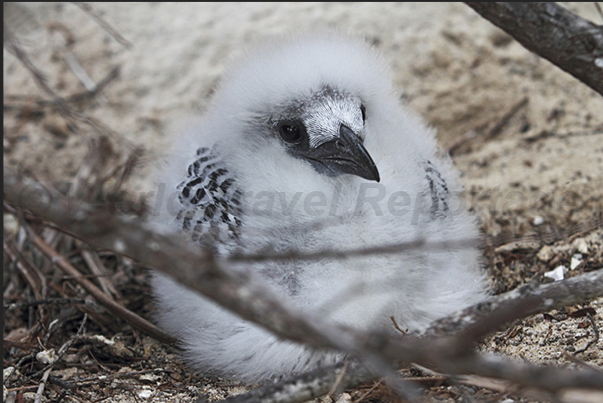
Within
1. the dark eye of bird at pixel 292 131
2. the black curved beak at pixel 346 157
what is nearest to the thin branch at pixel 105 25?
the dark eye of bird at pixel 292 131

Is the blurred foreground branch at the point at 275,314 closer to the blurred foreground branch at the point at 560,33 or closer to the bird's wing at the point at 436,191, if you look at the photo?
the bird's wing at the point at 436,191

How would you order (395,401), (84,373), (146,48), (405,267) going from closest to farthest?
1. (395,401)
2. (405,267)
3. (84,373)
4. (146,48)

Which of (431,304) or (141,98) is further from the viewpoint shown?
(141,98)

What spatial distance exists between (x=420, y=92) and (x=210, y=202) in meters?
2.03

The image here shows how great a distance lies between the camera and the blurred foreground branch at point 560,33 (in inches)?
76.1

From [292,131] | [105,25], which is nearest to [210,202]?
[292,131]

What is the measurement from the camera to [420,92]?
3.71 meters

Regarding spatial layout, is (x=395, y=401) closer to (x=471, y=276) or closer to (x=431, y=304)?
(x=431, y=304)

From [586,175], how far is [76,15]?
3499 millimetres

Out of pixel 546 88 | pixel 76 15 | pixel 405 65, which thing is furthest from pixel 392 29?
pixel 76 15

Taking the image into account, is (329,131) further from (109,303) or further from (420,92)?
(420,92)

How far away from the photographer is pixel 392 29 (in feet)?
12.9

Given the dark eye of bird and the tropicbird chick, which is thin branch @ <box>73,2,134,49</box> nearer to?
the tropicbird chick

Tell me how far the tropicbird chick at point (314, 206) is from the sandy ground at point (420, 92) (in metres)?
0.58
